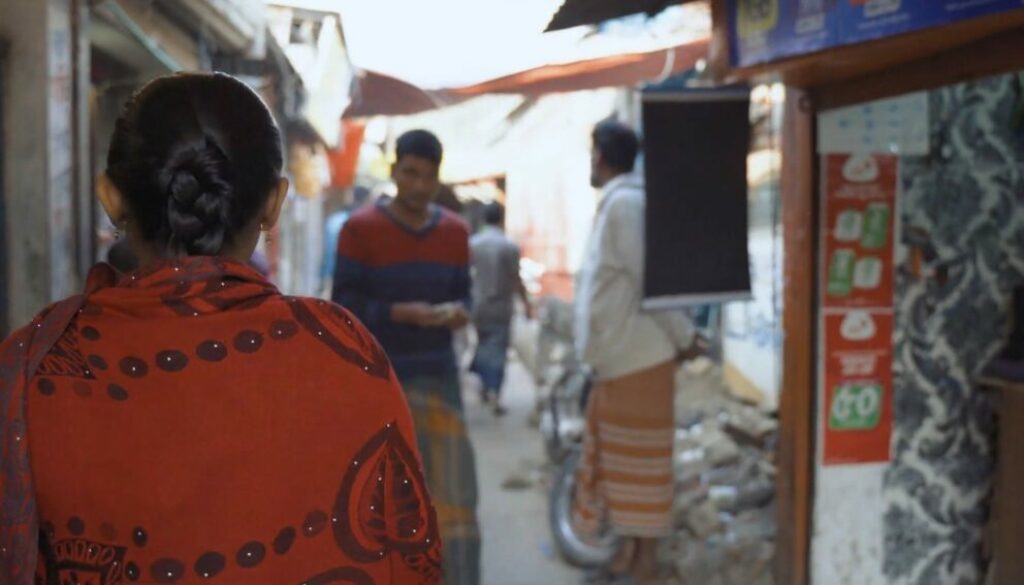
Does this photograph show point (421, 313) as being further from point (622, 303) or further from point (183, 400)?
Result: point (183, 400)

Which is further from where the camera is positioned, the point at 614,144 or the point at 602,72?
the point at 602,72

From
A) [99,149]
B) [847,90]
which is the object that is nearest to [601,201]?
[847,90]

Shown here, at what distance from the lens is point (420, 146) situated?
13.2ft

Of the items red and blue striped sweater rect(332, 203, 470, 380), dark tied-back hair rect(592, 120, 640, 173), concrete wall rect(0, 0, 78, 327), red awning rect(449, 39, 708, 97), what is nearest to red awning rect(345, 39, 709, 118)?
red awning rect(449, 39, 708, 97)

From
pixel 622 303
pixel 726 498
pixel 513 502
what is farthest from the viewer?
pixel 513 502

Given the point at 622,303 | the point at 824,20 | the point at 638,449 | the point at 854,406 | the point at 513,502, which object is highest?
the point at 824,20

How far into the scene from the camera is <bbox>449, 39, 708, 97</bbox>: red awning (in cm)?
452

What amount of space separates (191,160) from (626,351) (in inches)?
128

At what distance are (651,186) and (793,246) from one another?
62 cm

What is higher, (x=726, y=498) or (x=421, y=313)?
(x=421, y=313)

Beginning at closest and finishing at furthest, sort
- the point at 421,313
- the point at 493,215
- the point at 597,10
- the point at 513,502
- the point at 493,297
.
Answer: the point at 597,10 → the point at 421,313 → the point at 513,502 → the point at 493,297 → the point at 493,215

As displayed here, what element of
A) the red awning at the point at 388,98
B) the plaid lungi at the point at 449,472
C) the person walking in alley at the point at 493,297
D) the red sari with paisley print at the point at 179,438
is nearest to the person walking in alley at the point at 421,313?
the plaid lungi at the point at 449,472

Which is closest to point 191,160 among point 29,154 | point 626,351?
point 29,154

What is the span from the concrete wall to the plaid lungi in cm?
143
